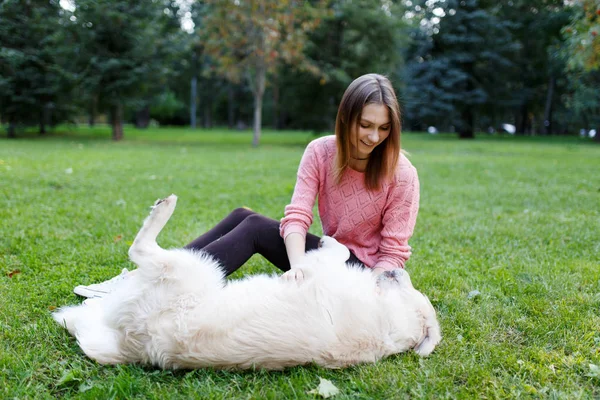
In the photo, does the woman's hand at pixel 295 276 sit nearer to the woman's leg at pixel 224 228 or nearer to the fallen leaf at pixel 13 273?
the woman's leg at pixel 224 228

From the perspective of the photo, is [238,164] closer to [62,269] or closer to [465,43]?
[62,269]

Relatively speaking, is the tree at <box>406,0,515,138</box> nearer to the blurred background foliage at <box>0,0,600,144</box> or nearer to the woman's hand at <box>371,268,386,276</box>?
the blurred background foliage at <box>0,0,600,144</box>

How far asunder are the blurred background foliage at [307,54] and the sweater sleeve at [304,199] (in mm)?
9117

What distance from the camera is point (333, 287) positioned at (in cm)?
219

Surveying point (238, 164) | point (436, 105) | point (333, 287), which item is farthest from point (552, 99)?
point (333, 287)

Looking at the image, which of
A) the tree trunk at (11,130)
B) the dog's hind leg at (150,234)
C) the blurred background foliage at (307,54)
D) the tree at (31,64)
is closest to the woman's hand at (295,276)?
the dog's hind leg at (150,234)

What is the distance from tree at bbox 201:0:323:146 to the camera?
15.7 meters

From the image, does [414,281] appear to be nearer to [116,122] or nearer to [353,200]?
[353,200]

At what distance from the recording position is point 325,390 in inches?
78.9

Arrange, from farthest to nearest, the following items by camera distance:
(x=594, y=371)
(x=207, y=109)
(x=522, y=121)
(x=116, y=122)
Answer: (x=207, y=109)
(x=522, y=121)
(x=116, y=122)
(x=594, y=371)

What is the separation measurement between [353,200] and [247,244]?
0.73 m

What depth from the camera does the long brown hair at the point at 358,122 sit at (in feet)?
8.48

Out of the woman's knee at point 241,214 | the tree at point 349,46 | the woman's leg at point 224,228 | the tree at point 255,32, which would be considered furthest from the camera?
the tree at point 349,46

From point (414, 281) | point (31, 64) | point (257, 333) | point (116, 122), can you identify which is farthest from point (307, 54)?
point (257, 333)
